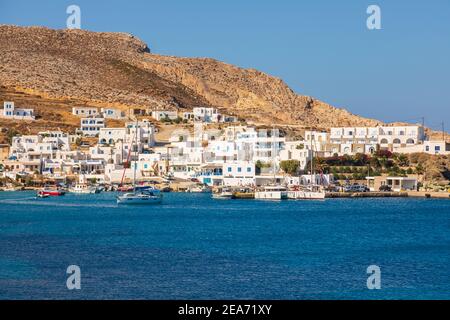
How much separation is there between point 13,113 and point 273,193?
32815mm

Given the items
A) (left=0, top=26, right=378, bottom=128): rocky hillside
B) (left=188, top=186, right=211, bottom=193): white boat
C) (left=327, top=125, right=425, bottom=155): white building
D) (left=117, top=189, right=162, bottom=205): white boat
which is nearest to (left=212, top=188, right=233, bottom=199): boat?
(left=188, top=186, right=211, bottom=193): white boat

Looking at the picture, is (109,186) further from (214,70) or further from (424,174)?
(214,70)

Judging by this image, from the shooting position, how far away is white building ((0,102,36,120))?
79938 millimetres

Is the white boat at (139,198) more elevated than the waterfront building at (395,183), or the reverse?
the waterfront building at (395,183)

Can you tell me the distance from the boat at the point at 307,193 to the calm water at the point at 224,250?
592cm

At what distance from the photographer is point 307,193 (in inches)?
2218

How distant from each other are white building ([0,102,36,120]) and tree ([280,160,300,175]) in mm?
27601

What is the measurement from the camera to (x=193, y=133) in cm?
7806

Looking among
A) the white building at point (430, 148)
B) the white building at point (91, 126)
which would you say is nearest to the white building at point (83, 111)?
the white building at point (91, 126)

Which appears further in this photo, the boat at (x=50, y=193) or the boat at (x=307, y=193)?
the boat at (x=50, y=193)

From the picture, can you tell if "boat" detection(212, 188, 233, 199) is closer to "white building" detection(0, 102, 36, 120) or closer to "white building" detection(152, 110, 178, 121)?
"white building" detection(152, 110, 178, 121)

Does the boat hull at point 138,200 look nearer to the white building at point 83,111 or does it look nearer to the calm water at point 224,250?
the calm water at point 224,250

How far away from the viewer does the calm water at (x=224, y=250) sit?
21.0 m
